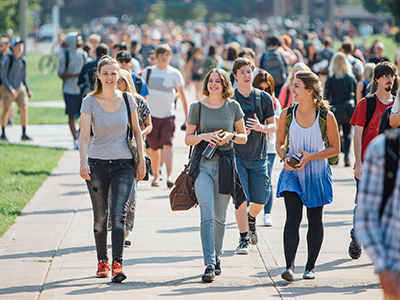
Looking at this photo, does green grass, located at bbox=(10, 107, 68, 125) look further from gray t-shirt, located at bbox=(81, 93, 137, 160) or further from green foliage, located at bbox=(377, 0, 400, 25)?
gray t-shirt, located at bbox=(81, 93, 137, 160)

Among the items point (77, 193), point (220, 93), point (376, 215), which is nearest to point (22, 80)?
point (77, 193)

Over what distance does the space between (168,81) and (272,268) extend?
13.8 feet

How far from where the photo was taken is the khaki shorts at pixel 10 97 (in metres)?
13.3

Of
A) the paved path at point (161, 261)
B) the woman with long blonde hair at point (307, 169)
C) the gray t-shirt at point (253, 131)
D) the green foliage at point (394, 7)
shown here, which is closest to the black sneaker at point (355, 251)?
the paved path at point (161, 261)

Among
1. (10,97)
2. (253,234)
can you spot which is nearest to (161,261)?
(253,234)

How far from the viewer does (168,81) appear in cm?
952

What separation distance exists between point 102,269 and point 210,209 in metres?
1.04

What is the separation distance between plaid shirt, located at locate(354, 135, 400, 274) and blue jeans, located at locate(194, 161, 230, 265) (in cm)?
243

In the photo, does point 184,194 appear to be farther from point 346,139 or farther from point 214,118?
point 346,139

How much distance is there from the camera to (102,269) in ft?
18.6

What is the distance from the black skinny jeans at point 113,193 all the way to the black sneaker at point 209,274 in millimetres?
714

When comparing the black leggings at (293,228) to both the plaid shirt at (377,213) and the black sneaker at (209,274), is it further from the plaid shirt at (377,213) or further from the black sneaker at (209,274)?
the plaid shirt at (377,213)

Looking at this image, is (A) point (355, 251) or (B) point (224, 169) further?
(A) point (355, 251)

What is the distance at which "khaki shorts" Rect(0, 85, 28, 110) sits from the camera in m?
13.3
